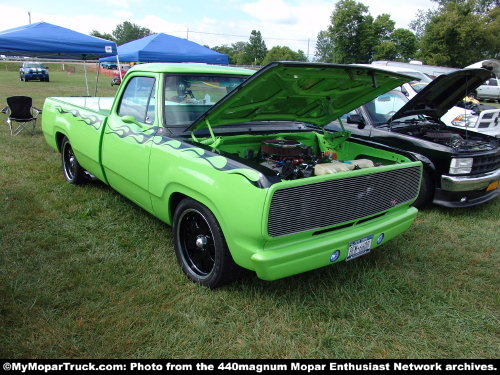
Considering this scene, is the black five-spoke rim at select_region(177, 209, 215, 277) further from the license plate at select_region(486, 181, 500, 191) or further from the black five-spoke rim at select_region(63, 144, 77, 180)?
the license plate at select_region(486, 181, 500, 191)

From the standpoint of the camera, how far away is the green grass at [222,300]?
7.86 feet

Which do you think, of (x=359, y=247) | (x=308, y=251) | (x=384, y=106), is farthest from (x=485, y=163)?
(x=308, y=251)

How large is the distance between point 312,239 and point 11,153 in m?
6.43

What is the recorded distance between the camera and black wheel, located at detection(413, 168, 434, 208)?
15.1 feet

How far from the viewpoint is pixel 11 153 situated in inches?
265

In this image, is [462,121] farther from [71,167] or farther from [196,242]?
[71,167]

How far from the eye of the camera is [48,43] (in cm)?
934

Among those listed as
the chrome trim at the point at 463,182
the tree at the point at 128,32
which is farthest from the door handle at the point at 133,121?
the tree at the point at 128,32

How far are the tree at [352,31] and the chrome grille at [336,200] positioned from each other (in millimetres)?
40979

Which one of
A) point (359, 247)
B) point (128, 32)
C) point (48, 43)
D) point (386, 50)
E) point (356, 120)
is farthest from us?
point (128, 32)

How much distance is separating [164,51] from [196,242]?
35.2 feet

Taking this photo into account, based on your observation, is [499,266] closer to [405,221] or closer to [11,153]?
[405,221]

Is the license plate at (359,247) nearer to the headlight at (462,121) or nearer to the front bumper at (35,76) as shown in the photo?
the headlight at (462,121)
